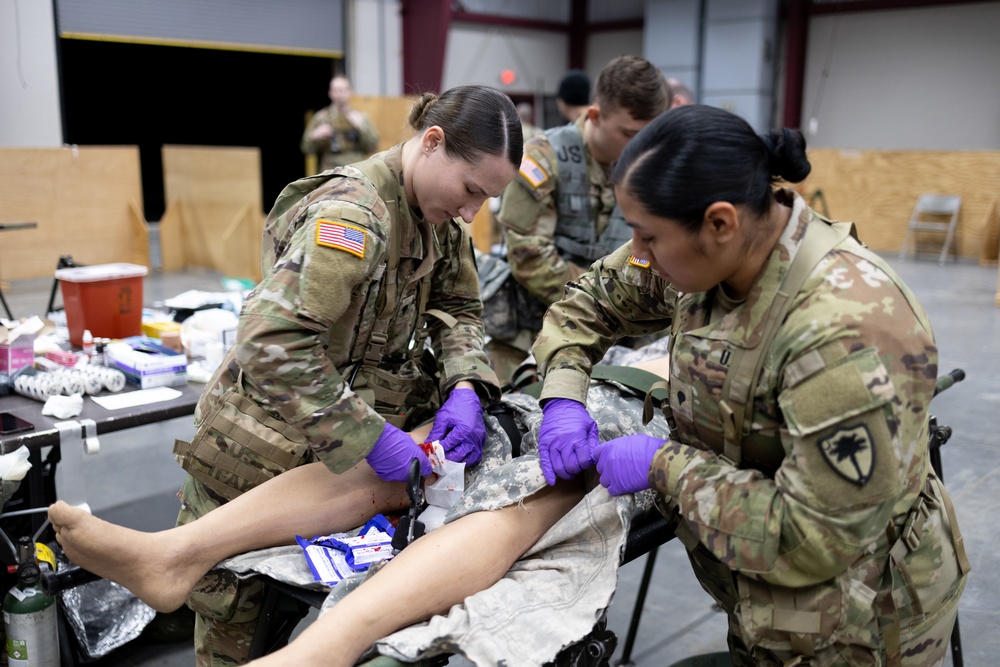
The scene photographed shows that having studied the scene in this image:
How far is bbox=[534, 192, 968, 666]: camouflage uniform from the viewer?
1.19m

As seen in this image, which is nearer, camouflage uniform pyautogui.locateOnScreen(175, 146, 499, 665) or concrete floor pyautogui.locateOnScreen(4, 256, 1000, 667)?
camouflage uniform pyautogui.locateOnScreen(175, 146, 499, 665)

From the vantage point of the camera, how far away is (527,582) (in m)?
1.50

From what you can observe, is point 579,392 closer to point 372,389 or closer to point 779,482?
point 372,389

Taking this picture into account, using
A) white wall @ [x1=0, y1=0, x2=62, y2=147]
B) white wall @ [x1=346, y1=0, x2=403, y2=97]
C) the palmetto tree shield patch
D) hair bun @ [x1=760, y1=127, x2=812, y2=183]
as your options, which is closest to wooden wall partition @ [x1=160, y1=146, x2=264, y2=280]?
white wall @ [x1=0, y1=0, x2=62, y2=147]

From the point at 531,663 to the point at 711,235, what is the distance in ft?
2.20

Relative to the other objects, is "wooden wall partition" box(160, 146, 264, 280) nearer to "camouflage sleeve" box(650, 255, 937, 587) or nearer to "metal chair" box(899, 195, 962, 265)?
"camouflage sleeve" box(650, 255, 937, 587)

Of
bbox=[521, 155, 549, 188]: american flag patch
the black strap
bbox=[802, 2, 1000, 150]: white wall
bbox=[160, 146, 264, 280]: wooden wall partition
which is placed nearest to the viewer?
the black strap

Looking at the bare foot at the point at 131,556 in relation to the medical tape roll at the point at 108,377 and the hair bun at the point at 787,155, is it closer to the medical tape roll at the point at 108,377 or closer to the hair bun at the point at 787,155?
the medical tape roll at the point at 108,377

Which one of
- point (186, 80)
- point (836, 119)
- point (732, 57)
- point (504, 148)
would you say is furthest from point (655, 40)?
point (504, 148)

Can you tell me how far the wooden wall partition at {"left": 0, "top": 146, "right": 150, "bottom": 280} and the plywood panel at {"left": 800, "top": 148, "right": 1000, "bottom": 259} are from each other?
6.92m

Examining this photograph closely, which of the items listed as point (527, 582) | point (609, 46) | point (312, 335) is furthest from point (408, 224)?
point (609, 46)

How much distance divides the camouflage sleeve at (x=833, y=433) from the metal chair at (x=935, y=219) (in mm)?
8911

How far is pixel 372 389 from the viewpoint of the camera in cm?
189

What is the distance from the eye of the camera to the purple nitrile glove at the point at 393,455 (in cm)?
167
